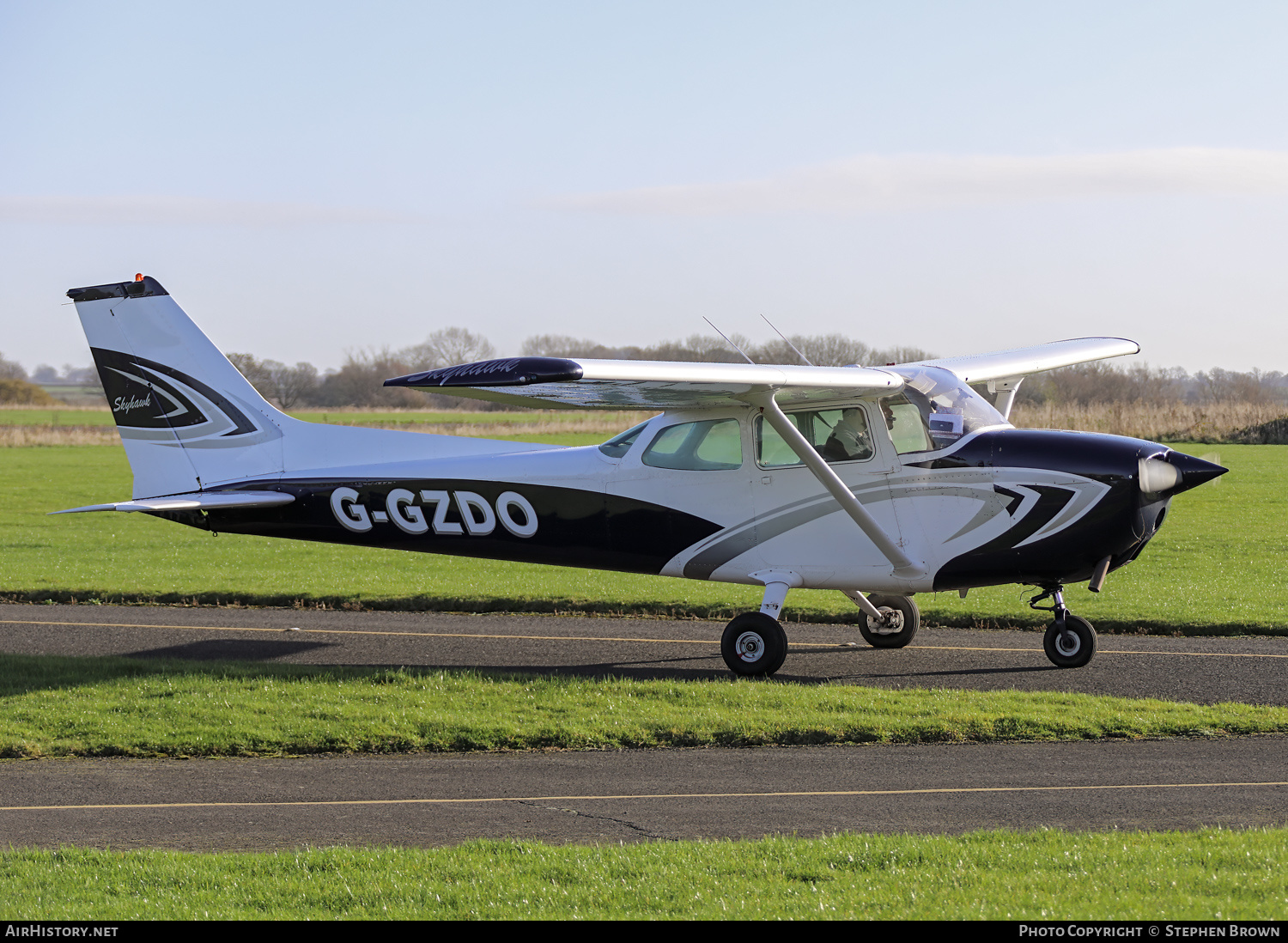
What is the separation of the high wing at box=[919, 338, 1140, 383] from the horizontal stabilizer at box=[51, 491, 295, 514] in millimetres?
7095

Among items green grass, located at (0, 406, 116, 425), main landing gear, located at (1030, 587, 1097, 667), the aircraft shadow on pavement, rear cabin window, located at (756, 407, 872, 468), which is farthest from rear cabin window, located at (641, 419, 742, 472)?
green grass, located at (0, 406, 116, 425)

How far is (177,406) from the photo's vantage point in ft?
43.8

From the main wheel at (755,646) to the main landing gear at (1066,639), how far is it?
8.07 feet

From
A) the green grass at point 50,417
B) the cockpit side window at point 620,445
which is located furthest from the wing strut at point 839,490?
the green grass at point 50,417

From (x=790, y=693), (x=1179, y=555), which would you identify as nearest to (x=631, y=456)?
(x=790, y=693)

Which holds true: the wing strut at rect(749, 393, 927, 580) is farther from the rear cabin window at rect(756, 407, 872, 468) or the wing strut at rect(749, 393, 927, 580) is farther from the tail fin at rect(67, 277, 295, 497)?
the tail fin at rect(67, 277, 295, 497)

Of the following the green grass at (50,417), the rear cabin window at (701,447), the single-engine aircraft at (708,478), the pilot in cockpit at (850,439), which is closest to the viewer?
the single-engine aircraft at (708,478)

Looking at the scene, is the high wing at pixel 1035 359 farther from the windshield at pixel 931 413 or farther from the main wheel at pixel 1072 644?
the main wheel at pixel 1072 644

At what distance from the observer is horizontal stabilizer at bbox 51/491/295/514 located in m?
12.4

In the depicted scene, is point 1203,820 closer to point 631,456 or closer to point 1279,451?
point 631,456

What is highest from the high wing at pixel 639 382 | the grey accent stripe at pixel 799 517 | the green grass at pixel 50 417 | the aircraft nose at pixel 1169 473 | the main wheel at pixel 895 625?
the green grass at pixel 50 417

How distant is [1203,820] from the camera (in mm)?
6777

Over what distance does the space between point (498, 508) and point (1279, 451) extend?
39973 millimetres

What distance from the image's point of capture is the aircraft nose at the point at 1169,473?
34.2ft
